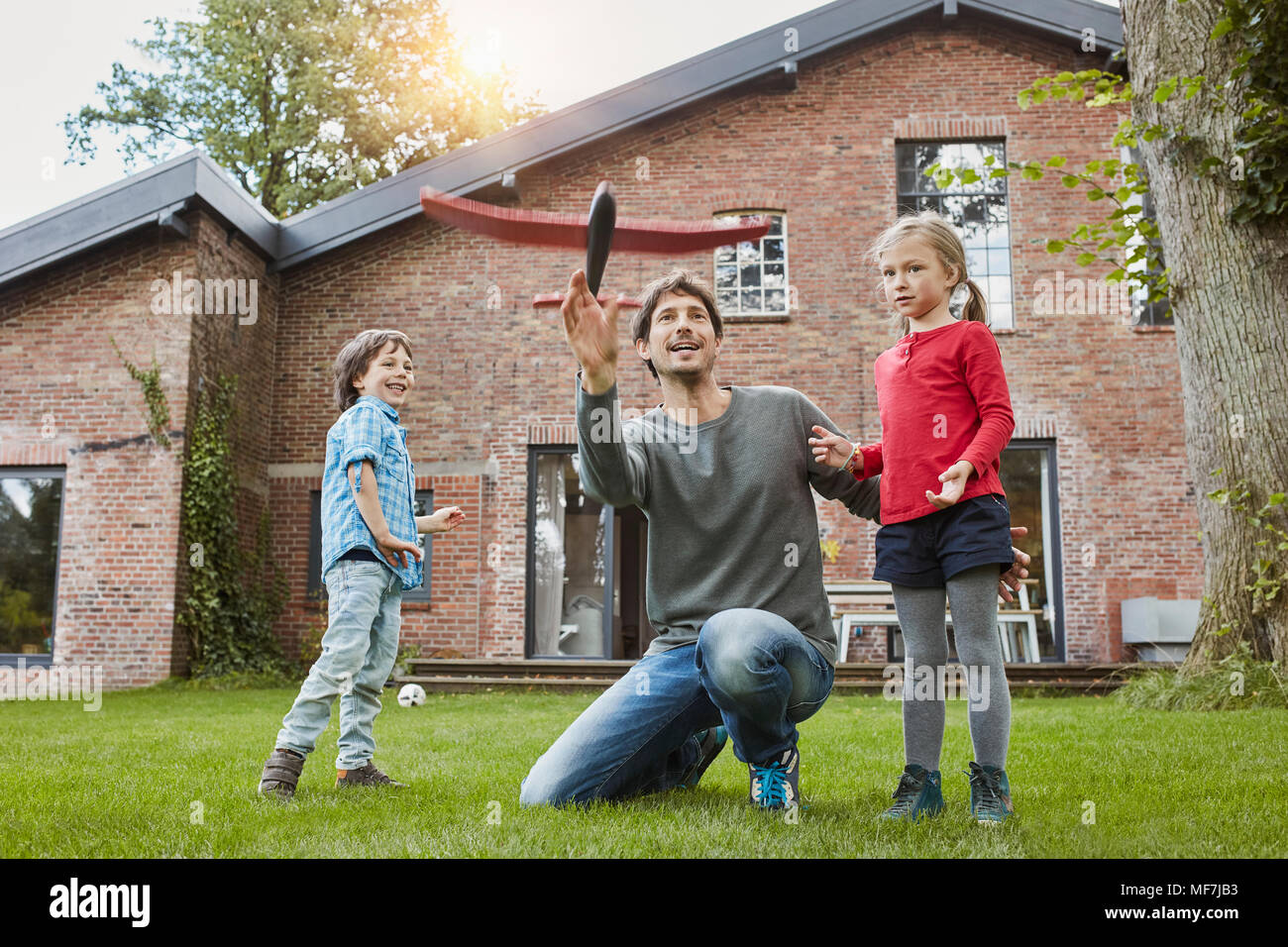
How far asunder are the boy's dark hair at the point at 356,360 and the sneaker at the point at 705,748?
6.11ft

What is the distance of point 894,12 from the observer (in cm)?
1169

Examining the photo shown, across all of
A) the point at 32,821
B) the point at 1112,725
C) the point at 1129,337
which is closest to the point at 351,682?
the point at 32,821

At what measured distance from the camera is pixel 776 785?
299cm

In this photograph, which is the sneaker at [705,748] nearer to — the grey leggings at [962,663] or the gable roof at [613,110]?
the grey leggings at [962,663]

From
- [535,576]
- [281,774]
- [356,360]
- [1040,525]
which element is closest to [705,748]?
[281,774]

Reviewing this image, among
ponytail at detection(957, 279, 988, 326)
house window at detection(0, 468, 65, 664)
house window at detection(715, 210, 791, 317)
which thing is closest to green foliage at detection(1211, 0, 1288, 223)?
ponytail at detection(957, 279, 988, 326)

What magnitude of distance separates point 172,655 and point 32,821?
7521 mm

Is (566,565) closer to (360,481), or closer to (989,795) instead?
(360,481)

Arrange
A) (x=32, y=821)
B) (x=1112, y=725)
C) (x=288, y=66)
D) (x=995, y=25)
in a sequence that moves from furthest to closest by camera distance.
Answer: (x=288, y=66)
(x=995, y=25)
(x=1112, y=725)
(x=32, y=821)

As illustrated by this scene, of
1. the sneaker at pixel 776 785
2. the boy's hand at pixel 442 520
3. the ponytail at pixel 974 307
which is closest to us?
the sneaker at pixel 776 785

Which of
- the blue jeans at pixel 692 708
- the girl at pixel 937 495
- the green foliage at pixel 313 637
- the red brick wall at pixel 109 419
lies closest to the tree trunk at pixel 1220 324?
the girl at pixel 937 495

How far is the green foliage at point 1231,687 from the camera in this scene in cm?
629

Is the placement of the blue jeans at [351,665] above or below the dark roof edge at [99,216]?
below
